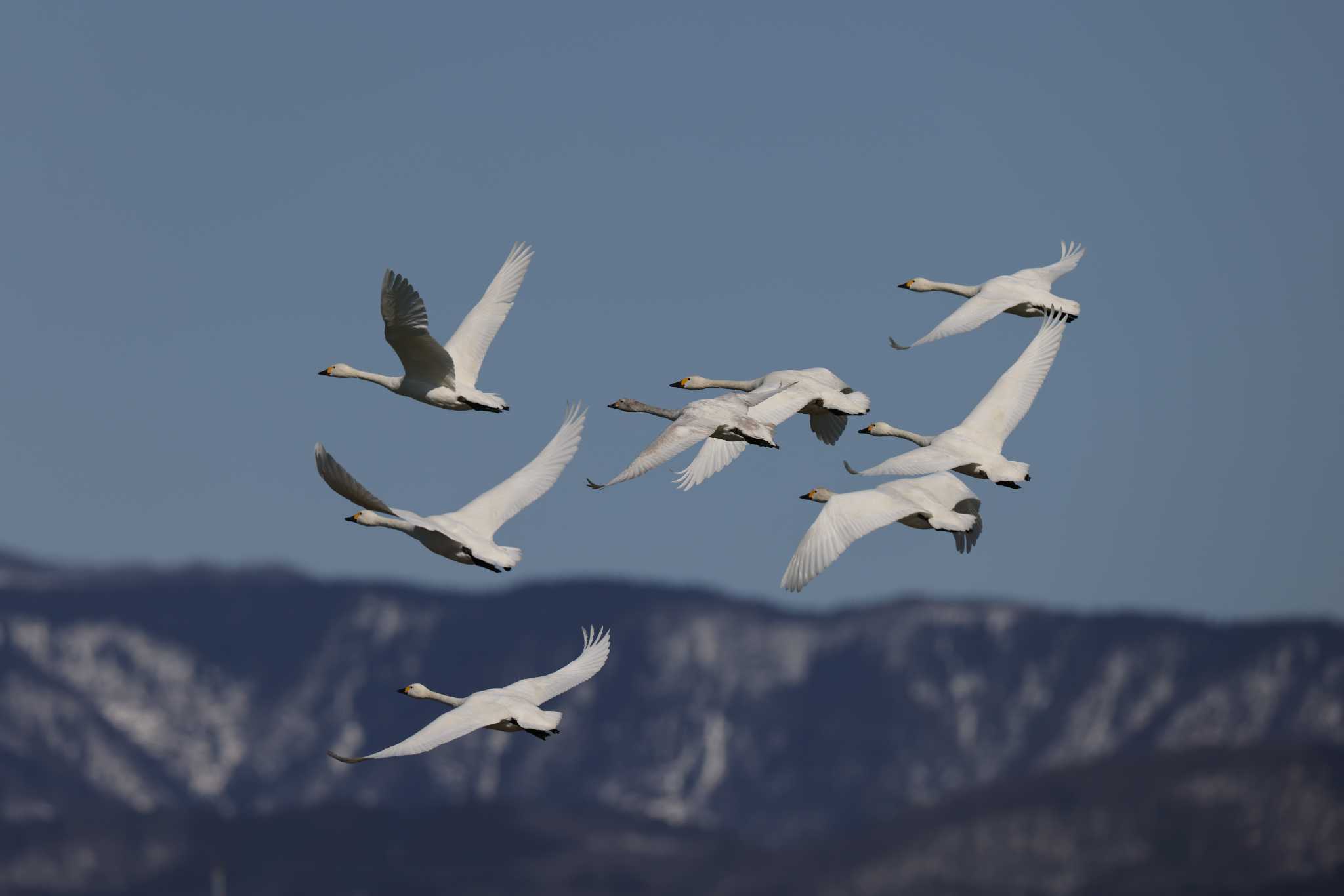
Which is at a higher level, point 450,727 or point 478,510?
point 478,510

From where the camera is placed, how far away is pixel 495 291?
189ft

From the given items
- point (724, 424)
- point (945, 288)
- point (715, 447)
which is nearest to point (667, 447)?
point (724, 424)

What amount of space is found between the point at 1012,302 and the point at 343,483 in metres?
17.1

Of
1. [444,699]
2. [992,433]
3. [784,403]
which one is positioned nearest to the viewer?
[444,699]

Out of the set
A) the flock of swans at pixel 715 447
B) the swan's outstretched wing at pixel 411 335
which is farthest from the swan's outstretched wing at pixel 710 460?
the swan's outstretched wing at pixel 411 335

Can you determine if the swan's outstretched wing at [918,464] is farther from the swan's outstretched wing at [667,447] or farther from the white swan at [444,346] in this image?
the white swan at [444,346]

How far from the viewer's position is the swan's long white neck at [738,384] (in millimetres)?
54862

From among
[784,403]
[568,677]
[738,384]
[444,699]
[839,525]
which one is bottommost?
[444,699]

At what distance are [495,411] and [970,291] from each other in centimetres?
1262

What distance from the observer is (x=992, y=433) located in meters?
53.2

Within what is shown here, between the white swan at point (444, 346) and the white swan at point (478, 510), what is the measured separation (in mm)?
2116

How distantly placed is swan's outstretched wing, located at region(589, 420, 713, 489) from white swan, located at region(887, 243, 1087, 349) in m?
5.12

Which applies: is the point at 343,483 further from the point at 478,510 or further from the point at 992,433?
the point at 992,433

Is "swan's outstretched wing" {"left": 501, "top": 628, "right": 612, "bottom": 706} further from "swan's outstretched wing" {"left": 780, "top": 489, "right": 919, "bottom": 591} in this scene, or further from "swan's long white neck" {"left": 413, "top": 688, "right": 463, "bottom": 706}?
"swan's outstretched wing" {"left": 780, "top": 489, "right": 919, "bottom": 591}
